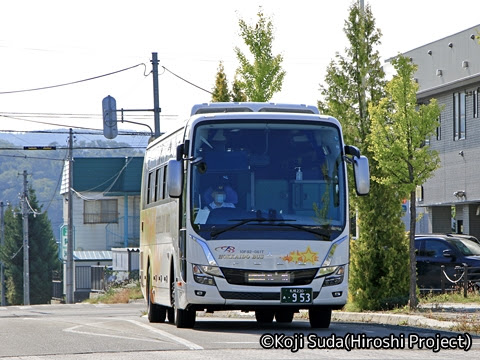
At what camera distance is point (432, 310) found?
21.8 meters

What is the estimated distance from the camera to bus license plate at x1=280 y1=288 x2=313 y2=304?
55.5ft

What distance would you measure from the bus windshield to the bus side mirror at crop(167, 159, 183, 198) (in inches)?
8.5

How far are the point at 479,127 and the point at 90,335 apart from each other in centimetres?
2429

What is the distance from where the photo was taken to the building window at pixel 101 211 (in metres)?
72.7

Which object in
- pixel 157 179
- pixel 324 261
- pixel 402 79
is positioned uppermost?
pixel 402 79

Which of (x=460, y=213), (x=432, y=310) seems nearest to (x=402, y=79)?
(x=432, y=310)

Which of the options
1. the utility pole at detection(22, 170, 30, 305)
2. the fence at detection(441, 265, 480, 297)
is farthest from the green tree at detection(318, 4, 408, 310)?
the utility pole at detection(22, 170, 30, 305)

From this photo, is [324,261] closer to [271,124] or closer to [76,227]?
[271,124]

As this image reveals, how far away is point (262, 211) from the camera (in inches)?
675

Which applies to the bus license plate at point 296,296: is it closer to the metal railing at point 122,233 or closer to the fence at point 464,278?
the fence at point 464,278

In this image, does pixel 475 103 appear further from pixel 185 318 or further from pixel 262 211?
pixel 262 211

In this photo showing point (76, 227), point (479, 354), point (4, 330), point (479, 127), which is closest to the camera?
point (479, 354)

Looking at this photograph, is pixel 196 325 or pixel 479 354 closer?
pixel 479 354

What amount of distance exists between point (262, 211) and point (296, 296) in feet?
4.62
